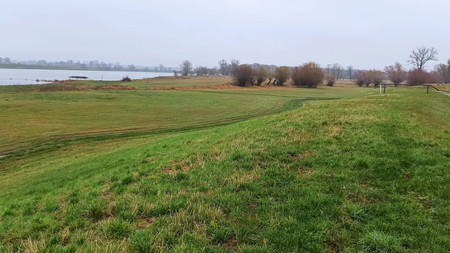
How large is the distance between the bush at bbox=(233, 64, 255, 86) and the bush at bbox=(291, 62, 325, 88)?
15.2m

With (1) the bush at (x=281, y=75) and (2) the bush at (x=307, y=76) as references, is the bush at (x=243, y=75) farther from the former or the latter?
(2) the bush at (x=307, y=76)

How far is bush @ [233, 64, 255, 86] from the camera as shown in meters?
79.2

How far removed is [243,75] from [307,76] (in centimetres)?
1980

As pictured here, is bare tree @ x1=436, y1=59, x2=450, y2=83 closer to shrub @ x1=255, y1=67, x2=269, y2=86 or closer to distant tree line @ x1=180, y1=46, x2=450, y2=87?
distant tree line @ x1=180, y1=46, x2=450, y2=87

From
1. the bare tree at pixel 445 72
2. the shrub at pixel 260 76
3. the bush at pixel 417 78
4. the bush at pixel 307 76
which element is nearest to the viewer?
the bush at pixel 417 78

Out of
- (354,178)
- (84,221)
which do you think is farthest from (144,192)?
(354,178)

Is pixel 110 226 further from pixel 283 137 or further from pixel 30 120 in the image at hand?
pixel 30 120

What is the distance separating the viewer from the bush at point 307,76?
87.2m

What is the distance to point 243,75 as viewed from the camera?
259ft

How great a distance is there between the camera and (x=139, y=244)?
4.07m

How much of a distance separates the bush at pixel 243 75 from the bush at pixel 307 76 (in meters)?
15.2

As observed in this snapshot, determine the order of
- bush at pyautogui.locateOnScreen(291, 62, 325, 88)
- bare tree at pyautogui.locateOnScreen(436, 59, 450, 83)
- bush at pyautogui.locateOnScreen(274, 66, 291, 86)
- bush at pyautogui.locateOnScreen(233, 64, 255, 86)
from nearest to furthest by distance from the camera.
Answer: bush at pyautogui.locateOnScreen(233, 64, 255, 86)
bush at pyautogui.locateOnScreen(274, 66, 291, 86)
bush at pyautogui.locateOnScreen(291, 62, 325, 88)
bare tree at pyautogui.locateOnScreen(436, 59, 450, 83)

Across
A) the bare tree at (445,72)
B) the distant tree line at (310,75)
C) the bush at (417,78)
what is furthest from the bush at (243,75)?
the bare tree at (445,72)

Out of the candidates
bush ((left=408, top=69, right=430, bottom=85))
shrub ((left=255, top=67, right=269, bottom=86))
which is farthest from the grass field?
shrub ((left=255, top=67, right=269, bottom=86))
